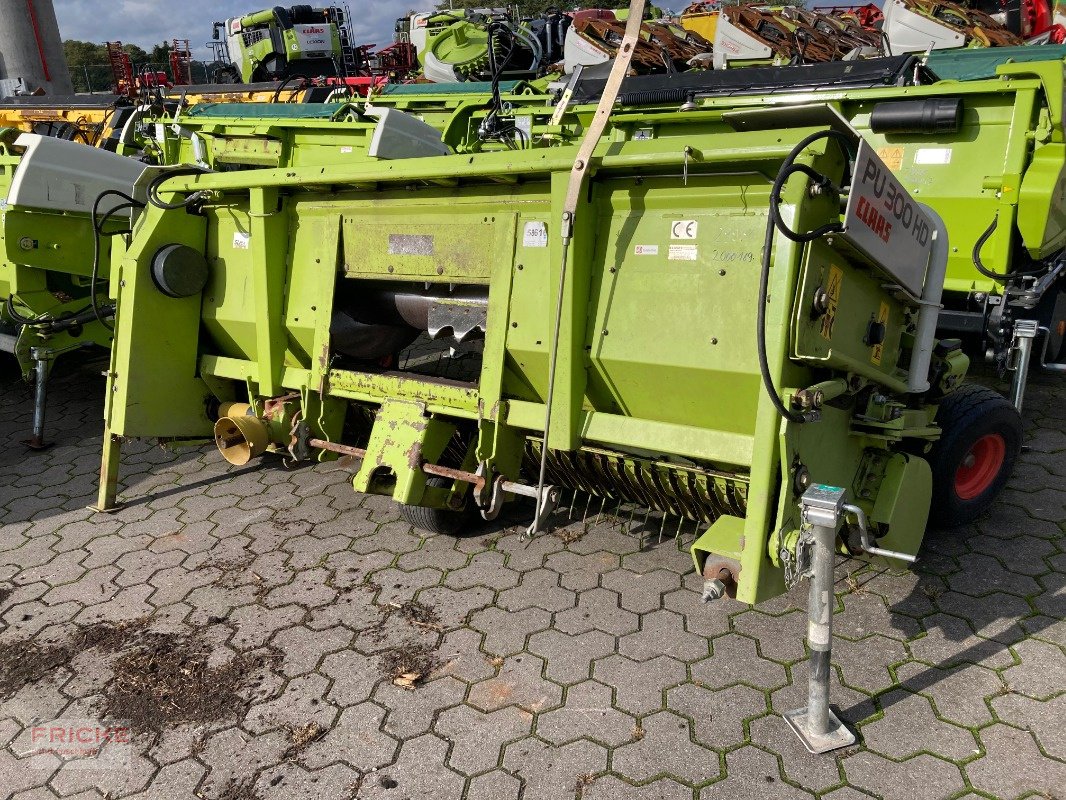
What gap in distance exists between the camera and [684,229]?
8.00 ft

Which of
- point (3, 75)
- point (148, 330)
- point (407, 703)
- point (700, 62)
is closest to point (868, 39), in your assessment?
point (700, 62)

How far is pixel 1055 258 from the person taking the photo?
4203 mm

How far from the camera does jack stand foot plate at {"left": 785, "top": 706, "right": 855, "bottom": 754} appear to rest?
2.17m

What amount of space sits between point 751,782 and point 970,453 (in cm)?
190

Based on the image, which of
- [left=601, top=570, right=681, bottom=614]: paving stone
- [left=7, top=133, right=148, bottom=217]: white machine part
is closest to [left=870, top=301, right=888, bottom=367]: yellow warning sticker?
[left=601, top=570, right=681, bottom=614]: paving stone

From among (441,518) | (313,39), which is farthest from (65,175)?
(313,39)

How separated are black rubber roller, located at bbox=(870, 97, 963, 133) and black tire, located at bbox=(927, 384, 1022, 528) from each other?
1457mm

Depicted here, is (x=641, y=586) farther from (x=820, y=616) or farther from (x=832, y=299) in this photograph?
(x=832, y=299)

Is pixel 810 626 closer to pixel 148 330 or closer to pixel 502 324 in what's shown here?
pixel 502 324

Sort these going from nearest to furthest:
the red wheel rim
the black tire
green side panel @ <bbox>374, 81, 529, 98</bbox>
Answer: the black tire < the red wheel rim < green side panel @ <bbox>374, 81, 529, 98</bbox>

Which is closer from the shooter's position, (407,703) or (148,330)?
(407,703)

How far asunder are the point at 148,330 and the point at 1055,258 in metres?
4.63

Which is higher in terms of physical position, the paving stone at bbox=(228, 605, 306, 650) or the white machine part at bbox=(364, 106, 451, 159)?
the white machine part at bbox=(364, 106, 451, 159)

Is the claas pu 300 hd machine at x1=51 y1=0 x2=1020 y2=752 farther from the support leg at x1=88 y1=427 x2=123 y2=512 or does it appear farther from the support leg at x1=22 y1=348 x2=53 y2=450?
the support leg at x1=22 y1=348 x2=53 y2=450
